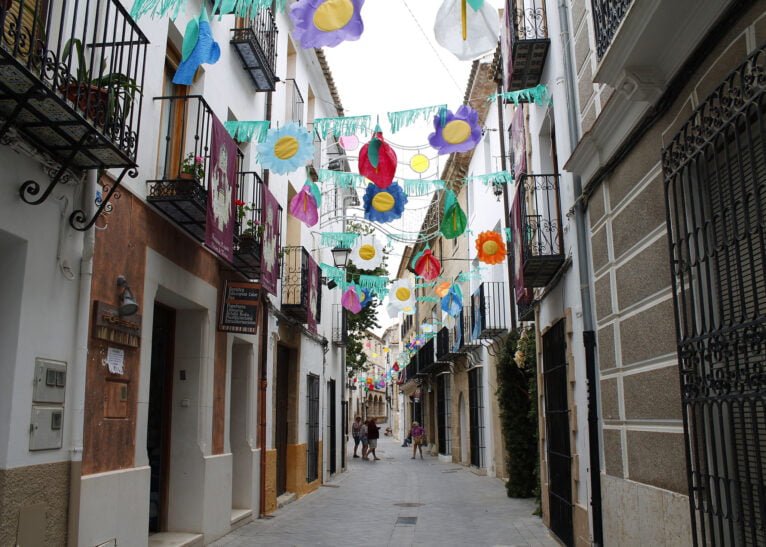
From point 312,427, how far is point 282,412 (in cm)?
208

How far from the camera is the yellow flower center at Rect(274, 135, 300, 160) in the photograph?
863 cm

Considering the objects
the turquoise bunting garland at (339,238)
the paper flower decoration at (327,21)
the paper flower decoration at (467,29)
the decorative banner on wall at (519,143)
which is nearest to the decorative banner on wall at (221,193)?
the paper flower decoration at (327,21)

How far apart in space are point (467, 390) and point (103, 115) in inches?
742

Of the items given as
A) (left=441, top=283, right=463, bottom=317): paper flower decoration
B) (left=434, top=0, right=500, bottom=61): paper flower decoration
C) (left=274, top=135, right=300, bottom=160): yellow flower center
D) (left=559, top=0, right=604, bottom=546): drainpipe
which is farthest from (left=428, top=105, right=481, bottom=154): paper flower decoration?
(left=441, top=283, right=463, bottom=317): paper flower decoration

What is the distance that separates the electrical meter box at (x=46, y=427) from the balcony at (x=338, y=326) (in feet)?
52.4

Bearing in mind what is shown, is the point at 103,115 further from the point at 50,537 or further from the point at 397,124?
the point at 397,124

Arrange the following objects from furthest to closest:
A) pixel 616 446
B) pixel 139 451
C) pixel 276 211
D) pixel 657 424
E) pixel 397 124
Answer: pixel 276 211 < pixel 397 124 < pixel 139 451 < pixel 616 446 < pixel 657 424

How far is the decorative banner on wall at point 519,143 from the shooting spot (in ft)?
34.3

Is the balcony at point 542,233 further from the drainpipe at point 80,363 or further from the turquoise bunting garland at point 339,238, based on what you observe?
the turquoise bunting garland at point 339,238

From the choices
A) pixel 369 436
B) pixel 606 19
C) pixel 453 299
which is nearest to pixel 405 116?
pixel 606 19

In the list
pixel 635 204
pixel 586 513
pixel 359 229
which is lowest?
pixel 586 513

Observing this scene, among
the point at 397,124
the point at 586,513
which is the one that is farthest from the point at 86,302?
the point at 586,513

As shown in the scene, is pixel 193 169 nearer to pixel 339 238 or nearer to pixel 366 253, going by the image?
pixel 339 238

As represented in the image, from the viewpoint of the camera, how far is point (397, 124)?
28.0 feet
